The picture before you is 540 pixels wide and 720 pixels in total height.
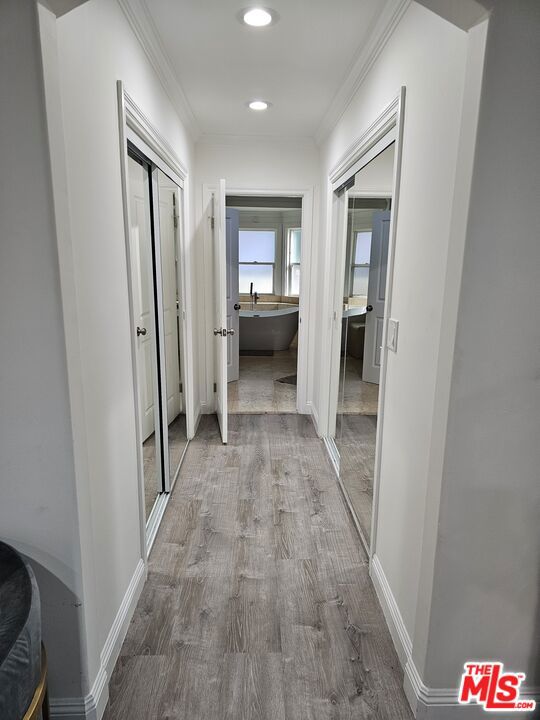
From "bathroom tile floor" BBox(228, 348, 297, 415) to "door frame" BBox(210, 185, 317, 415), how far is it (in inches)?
11.6

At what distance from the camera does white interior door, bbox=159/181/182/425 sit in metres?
3.22

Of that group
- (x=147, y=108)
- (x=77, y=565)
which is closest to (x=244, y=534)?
(x=77, y=565)

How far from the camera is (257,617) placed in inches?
76.2

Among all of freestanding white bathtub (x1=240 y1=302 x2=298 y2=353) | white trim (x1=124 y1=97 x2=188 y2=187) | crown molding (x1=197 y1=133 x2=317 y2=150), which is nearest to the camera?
white trim (x1=124 y1=97 x2=188 y2=187)

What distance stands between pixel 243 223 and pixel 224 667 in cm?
628

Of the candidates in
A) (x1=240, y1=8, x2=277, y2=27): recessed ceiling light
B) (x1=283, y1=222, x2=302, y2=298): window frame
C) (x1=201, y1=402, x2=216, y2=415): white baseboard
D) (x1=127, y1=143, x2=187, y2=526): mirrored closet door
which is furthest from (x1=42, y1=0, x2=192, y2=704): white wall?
(x1=283, y1=222, x2=302, y2=298): window frame

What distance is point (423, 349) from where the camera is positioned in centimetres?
155

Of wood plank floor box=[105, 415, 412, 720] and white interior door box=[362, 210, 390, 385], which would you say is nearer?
wood plank floor box=[105, 415, 412, 720]

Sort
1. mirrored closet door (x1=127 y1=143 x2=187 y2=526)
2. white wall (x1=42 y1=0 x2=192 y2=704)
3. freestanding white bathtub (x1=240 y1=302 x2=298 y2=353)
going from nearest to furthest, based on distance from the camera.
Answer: white wall (x1=42 y1=0 x2=192 y2=704)
mirrored closet door (x1=127 y1=143 x2=187 y2=526)
freestanding white bathtub (x1=240 y1=302 x2=298 y2=353)

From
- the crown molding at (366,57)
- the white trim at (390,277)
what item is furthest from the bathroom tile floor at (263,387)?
the crown molding at (366,57)

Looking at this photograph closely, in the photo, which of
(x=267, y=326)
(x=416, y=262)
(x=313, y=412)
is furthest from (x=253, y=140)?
(x=267, y=326)

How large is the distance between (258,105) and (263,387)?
9.81 ft

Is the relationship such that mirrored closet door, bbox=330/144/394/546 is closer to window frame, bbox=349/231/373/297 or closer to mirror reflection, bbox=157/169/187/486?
window frame, bbox=349/231/373/297

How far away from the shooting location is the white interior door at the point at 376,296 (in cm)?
271
